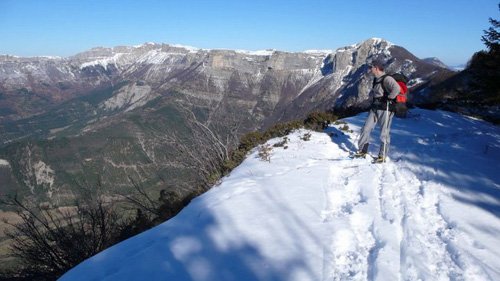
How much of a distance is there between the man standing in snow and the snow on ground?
0.78 meters

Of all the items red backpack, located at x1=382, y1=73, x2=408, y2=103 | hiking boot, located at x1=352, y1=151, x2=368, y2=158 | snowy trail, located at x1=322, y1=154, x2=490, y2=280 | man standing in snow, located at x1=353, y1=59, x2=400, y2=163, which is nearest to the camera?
snowy trail, located at x1=322, y1=154, x2=490, y2=280

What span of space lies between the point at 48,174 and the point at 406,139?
177m

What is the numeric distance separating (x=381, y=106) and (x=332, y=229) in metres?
5.67

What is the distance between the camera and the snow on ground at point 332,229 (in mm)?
4578

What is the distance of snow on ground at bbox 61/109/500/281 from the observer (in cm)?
458

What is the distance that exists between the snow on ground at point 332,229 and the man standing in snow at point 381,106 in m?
0.78

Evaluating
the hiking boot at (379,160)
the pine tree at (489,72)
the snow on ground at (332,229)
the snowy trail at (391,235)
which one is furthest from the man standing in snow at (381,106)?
the pine tree at (489,72)

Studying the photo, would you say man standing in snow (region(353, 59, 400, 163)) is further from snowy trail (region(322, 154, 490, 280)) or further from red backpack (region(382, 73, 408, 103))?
snowy trail (region(322, 154, 490, 280))

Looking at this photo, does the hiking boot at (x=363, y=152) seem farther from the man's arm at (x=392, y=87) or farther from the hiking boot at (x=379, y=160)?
the man's arm at (x=392, y=87)

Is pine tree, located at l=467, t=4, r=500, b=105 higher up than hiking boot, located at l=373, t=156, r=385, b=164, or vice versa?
pine tree, located at l=467, t=4, r=500, b=105

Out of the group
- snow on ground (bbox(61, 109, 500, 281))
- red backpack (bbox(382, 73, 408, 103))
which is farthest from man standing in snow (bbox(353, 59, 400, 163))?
snow on ground (bbox(61, 109, 500, 281))

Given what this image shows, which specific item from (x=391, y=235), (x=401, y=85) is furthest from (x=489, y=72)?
(x=391, y=235)

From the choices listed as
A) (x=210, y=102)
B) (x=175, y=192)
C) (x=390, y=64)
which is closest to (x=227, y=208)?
(x=175, y=192)

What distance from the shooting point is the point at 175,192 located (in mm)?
11617
